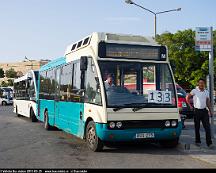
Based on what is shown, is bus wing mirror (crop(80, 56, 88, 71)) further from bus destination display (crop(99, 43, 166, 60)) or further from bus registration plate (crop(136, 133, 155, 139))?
bus registration plate (crop(136, 133, 155, 139))

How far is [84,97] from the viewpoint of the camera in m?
10.2

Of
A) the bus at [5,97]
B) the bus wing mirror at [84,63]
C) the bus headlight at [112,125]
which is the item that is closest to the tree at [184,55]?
the bus at [5,97]

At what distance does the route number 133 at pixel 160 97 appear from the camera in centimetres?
948

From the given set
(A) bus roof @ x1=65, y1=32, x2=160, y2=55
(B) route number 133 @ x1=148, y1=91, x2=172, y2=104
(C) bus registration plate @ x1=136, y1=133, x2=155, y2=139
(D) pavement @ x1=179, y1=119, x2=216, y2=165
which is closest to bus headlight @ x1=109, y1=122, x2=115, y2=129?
(C) bus registration plate @ x1=136, y1=133, x2=155, y2=139

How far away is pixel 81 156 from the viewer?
893cm

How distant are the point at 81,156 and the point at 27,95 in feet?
40.2

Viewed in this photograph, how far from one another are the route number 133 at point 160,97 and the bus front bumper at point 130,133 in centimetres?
69

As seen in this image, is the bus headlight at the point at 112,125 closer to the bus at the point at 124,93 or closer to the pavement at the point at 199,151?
the bus at the point at 124,93

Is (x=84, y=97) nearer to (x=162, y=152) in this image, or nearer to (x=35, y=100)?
(x=162, y=152)

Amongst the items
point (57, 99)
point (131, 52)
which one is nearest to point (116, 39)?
point (131, 52)

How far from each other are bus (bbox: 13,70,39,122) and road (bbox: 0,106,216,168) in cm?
750

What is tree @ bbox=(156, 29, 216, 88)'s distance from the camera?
54.1m

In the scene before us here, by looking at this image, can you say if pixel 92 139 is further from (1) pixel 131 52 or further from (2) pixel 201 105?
(2) pixel 201 105

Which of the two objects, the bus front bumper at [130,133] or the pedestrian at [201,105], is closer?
the bus front bumper at [130,133]
